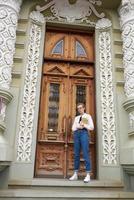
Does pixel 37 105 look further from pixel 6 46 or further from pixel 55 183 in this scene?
pixel 55 183

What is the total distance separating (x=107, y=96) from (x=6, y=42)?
2.49 meters

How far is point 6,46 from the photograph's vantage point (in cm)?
554

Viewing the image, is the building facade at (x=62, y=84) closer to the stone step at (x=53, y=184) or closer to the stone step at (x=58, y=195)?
the stone step at (x=53, y=184)

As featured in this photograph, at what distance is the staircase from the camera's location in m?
4.50

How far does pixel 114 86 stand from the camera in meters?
5.97

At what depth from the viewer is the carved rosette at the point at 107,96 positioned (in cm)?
550

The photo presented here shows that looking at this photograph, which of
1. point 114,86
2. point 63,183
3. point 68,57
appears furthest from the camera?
point 68,57

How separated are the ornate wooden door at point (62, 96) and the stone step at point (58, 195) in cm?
82

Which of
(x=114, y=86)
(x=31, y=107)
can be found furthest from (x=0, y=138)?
(x=114, y=86)

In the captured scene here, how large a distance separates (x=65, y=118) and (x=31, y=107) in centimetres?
80

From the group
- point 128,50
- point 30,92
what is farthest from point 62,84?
point 128,50

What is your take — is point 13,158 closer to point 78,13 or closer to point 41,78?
point 41,78

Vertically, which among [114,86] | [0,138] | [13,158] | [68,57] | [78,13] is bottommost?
[13,158]

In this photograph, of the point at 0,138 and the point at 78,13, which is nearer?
the point at 0,138
